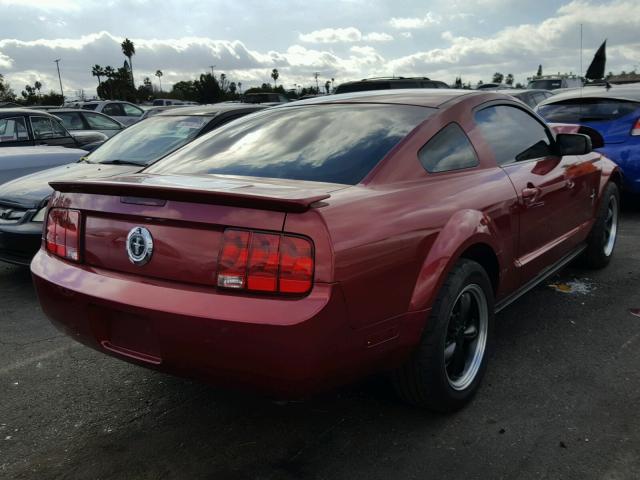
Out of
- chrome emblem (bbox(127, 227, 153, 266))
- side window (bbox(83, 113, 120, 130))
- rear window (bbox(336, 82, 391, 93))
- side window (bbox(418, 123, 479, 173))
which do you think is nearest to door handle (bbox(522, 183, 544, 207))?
side window (bbox(418, 123, 479, 173))

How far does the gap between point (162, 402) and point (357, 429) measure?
3.34 ft

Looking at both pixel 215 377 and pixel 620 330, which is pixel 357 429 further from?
pixel 620 330

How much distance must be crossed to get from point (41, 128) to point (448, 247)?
25.2 feet

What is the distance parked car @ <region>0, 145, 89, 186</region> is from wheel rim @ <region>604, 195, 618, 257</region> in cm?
564

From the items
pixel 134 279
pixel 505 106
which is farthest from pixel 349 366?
pixel 505 106

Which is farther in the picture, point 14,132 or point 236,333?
point 14,132

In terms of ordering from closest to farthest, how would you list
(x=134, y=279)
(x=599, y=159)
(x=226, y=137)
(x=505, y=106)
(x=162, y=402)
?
(x=134, y=279)
(x=162, y=402)
(x=226, y=137)
(x=505, y=106)
(x=599, y=159)

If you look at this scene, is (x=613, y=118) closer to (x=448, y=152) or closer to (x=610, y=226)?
(x=610, y=226)

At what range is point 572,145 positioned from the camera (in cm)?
387

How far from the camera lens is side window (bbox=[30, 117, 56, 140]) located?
834 centimetres

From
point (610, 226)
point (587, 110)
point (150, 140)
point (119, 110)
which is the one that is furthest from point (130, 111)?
point (610, 226)

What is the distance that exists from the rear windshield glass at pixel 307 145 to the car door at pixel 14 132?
5749 millimetres

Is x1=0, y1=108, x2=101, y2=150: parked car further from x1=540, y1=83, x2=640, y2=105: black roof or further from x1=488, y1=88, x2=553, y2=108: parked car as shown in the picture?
Answer: x1=488, y1=88, x2=553, y2=108: parked car

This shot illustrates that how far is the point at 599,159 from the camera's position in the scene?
15.2 ft
